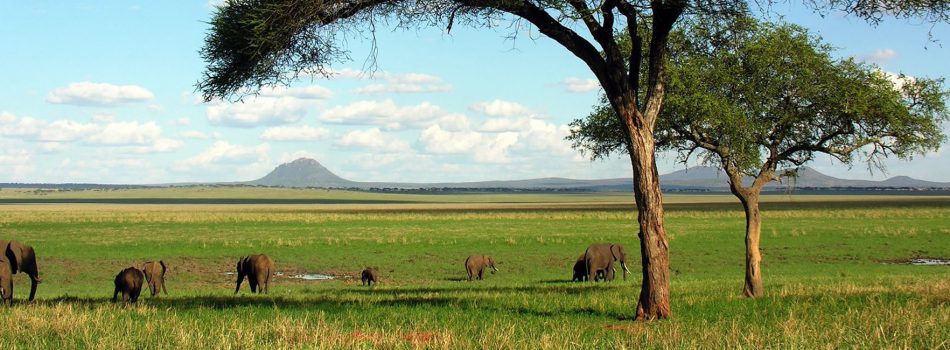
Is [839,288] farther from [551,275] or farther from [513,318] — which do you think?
[551,275]

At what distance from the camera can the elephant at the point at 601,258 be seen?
32188 millimetres

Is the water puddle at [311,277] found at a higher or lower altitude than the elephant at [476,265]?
lower

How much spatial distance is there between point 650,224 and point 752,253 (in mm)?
7782

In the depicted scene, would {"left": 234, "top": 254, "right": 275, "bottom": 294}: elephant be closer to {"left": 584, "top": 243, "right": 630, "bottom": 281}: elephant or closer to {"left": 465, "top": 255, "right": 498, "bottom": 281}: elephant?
{"left": 465, "top": 255, "right": 498, "bottom": 281}: elephant

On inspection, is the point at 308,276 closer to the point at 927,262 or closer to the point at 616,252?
the point at 616,252

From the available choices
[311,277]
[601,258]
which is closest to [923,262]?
[601,258]

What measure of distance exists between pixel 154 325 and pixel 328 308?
4.09m

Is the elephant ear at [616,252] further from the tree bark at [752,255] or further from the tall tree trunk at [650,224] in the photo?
the tall tree trunk at [650,224]

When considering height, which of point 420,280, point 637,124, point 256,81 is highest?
point 256,81

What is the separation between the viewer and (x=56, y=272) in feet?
121

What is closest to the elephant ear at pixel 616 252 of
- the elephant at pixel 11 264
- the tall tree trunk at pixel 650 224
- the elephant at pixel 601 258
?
the elephant at pixel 601 258

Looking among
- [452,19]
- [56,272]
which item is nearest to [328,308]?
[452,19]

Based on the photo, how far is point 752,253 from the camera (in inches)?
867

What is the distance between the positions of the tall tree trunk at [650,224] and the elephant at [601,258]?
16.2m
